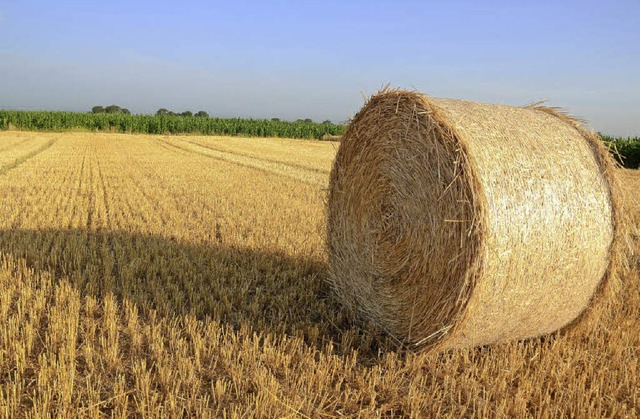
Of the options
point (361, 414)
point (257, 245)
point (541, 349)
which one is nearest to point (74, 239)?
point (257, 245)

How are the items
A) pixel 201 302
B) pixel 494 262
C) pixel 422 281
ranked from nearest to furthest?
pixel 494 262 < pixel 422 281 < pixel 201 302

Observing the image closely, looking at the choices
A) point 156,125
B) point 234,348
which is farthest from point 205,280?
point 156,125

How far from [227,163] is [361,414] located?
708 inches

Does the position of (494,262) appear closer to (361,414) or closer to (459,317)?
(459,317)

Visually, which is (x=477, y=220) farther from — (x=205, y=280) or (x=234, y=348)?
(x=205, y=280)

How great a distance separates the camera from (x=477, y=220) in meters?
3.92

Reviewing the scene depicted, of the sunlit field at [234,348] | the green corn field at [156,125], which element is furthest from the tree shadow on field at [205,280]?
the green corn field at [156,125]

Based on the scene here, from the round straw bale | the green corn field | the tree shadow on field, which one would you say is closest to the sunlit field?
the tree shadow on field

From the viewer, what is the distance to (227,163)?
68.8ft

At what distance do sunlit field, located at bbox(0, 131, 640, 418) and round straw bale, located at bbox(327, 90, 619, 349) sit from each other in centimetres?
30

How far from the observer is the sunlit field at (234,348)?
3676mm

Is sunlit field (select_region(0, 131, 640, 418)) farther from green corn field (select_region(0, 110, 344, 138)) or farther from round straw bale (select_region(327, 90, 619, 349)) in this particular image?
green corn field (select_region(0, 110, 344, 138))

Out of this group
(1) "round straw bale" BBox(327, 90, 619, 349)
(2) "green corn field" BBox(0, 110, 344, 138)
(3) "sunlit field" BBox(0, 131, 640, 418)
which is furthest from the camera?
(2) "green corn field" BBox(0, 110, 344, 138)

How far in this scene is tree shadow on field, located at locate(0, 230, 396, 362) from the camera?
195 inches
